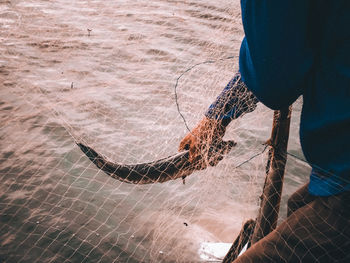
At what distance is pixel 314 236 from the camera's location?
1.15 m

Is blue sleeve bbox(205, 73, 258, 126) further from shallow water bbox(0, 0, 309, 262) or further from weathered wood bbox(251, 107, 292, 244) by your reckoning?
shallow water bbox(0, 0, 309, 262)

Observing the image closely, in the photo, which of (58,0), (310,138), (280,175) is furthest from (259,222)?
(58,0)

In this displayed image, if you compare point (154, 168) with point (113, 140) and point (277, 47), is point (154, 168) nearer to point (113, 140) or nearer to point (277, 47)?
point (277, 47)

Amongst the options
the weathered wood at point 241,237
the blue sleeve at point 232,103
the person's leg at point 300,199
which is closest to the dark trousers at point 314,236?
the person's leg at point 300,199

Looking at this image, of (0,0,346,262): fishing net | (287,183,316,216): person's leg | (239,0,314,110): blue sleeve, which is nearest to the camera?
(239,0,314,110): blue sleeve

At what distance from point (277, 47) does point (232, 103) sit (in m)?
0.88

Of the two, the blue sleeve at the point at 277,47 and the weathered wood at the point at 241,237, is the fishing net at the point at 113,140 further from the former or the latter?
the blue sleeve at the point at 277,47

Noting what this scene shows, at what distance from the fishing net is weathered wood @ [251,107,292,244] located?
0.17m

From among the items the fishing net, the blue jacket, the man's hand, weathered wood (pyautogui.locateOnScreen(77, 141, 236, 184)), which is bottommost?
the fishing net

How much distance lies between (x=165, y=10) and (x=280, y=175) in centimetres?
650

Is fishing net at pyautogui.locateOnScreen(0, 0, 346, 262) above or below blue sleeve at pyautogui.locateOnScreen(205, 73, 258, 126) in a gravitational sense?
below

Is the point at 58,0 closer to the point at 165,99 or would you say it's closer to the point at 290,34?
the point at 165,99

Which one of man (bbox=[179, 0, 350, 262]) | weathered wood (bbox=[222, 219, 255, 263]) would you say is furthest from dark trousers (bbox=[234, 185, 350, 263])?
weathered wood (bbox=[222, 219, 255, 263])

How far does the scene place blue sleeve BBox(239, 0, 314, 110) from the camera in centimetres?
97
